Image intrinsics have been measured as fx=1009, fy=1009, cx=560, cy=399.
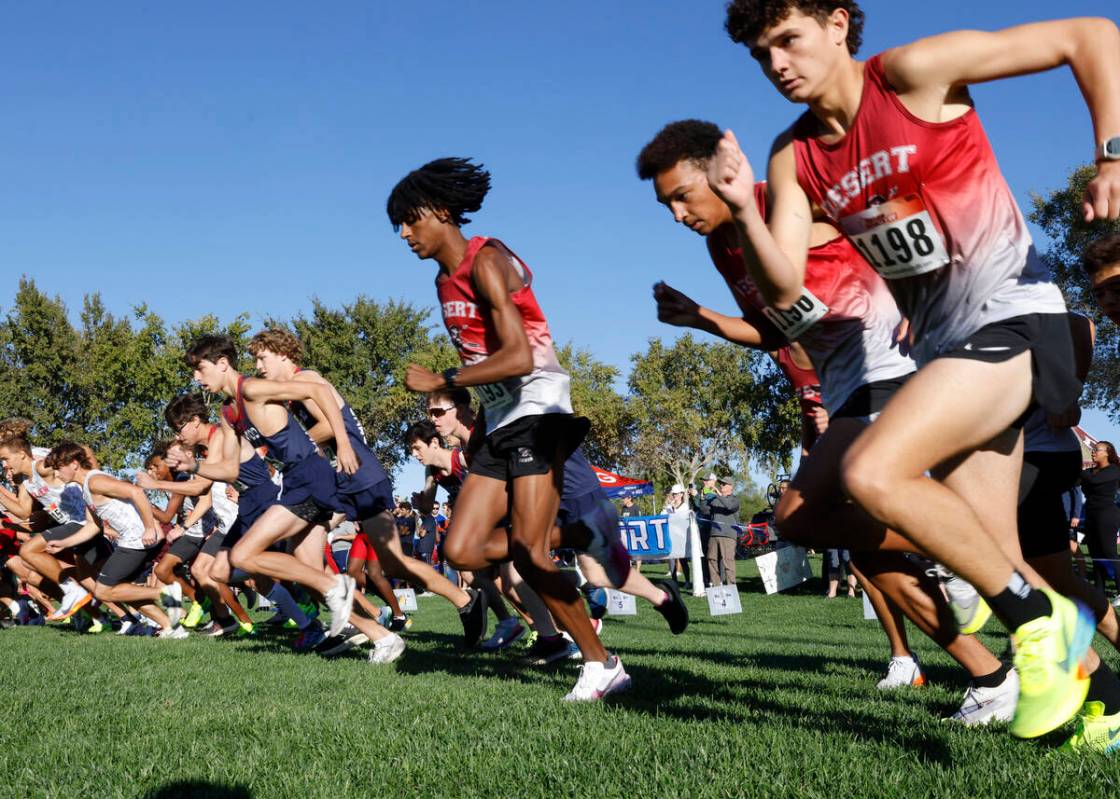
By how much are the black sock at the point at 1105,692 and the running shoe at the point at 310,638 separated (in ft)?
21.4

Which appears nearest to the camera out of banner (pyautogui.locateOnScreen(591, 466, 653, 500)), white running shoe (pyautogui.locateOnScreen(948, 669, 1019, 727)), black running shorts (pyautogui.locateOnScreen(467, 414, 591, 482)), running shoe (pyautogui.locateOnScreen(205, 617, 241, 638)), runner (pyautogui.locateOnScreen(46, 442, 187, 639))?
white running shoe (pyautogui.locateOnScreen(948, 669, 1019, 727))

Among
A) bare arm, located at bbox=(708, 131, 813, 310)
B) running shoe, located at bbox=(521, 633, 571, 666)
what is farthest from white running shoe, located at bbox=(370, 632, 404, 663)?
bare arm, located at bbox=(708, 131, 813, 310)

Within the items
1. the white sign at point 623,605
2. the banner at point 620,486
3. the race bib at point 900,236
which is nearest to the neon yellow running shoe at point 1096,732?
the race bib at point 900,236

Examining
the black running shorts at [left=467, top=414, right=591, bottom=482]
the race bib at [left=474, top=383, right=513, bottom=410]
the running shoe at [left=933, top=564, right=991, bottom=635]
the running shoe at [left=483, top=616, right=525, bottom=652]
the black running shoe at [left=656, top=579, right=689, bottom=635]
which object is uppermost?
the race bib at [left=474, top=383, right=513, bottom=410]

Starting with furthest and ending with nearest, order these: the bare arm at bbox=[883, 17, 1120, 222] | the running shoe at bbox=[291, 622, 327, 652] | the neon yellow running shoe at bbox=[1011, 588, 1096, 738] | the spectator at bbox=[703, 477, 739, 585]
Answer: the spectator at bbox=[703, 477, 739, 585]
the running shoe at bbox=[291, 622, 327, 652]
the bare arm at bbox=[883, 17, 1120, 222]
the neon yellow running shoe at bbox=[1011, 588, 1096, 738]

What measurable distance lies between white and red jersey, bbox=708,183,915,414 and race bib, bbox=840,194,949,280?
95 centimetres

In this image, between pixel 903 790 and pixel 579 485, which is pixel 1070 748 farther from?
pixel 579 485

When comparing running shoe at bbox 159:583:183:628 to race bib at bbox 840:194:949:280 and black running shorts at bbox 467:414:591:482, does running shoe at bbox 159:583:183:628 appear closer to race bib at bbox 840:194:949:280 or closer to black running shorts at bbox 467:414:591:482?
black running shorts at bbox 467:414:591:482

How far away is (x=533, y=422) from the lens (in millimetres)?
5188

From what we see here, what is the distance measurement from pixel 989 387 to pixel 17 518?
13095mm

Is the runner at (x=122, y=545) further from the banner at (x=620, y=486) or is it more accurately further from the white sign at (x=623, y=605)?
the banner at (x=620, y=486)

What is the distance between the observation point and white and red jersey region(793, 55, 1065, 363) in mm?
2971

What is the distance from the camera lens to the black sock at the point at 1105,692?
2.99 m

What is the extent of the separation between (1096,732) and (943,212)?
1.60 meters
